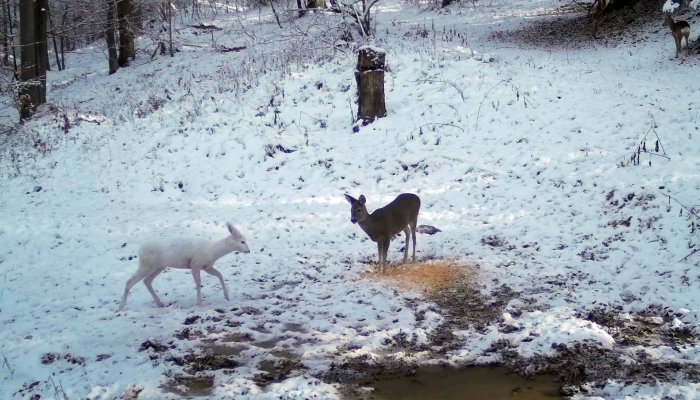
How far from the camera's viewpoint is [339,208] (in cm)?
1145

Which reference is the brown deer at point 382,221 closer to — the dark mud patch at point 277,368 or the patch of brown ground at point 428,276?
the patch of brown ground at point 428,276

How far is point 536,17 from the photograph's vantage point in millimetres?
27438

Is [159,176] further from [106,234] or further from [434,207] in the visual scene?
[434,207]

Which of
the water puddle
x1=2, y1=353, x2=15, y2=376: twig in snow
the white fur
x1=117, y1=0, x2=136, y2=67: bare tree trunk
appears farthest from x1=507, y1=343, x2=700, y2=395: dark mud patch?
x1=117, y1=0, x2=136, y2=67: bare tree trunk

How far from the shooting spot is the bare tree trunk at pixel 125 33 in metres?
27.0

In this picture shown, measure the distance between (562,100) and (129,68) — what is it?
21.8 meters

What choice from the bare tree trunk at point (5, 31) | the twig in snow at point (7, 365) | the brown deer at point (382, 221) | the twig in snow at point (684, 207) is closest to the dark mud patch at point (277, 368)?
the twig in snow at point (7, 365)

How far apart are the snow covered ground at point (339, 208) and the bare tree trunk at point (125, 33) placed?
952 centimetres

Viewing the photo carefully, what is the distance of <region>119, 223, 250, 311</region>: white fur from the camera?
7402 millimetres

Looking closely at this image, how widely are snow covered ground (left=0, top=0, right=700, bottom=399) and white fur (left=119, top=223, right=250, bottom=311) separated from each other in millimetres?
409

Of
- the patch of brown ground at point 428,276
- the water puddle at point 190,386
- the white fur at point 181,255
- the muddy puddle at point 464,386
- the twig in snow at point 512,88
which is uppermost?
the twig in snow at point 512,88

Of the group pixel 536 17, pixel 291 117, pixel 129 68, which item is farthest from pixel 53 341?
pixel 536 17

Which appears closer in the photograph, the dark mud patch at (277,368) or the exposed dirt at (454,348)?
the exposed dirt at (454,348)

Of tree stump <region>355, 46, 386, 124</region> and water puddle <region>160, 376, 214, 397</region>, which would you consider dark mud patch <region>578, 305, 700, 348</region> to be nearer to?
water puddle <region>160, 376, 214, 397</region>
